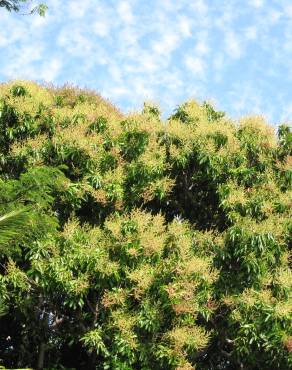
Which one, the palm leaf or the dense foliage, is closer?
the palm leaf

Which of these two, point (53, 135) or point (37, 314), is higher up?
point (53, 135)

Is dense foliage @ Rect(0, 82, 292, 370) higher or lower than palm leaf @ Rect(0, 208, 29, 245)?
higher

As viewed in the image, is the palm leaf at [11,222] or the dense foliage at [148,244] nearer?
the palm leaf at [11,222]

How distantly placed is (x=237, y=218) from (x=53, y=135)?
8.98 feet

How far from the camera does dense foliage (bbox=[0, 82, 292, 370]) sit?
298 inches

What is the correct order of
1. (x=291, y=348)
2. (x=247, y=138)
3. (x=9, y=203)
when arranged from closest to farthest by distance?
(x=9, y=203) → (x=291, y=348) → (x=247, y=138)

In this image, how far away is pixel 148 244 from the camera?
7.77 meters

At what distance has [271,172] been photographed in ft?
30.0

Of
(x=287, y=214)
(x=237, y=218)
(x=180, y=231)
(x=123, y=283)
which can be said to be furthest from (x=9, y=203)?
(x=287, y=214)

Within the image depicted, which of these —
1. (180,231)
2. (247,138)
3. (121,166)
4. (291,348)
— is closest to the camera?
(291,348)

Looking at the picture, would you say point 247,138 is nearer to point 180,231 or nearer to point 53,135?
point 180,231

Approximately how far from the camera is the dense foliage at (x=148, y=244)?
7.57m

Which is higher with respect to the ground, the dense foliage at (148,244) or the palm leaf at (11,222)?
the dense foliage at (148,244)

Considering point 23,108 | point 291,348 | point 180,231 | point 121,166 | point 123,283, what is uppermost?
point 23,108
